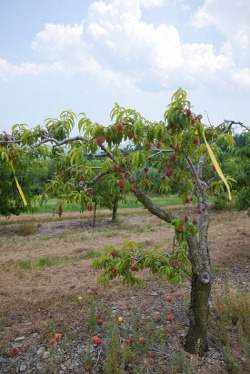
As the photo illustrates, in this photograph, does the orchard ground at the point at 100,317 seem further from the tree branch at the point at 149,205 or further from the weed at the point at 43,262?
the tree branch at the point at 149,205

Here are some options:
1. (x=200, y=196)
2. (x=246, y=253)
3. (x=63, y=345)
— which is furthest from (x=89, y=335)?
(x=246, y=253)

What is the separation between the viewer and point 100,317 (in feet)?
16.8

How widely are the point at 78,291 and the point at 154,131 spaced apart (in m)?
4.38

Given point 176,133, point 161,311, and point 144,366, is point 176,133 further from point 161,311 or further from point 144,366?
point 161,311

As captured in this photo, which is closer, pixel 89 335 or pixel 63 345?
pixel 63 345

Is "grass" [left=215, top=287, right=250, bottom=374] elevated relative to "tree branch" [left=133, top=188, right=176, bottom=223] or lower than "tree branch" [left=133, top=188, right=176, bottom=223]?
lower

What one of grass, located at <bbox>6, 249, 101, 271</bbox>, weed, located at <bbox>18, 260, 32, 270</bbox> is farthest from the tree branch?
weed, located at <bbox>18, 260, 32, 270</bbox>

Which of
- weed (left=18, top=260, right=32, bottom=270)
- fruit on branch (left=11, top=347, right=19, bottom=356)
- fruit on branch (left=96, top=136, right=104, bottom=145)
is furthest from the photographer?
weed (left=18, top=260, right=32, bottom=270)

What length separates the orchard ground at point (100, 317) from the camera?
3.91m

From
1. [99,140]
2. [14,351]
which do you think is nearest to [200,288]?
[99,140]

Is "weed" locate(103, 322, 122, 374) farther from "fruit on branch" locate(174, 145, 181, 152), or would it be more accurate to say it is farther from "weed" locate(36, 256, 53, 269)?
"weed" locate(36, 256, 53, 269)

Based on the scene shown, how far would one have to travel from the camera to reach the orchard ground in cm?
391

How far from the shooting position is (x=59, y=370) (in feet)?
12.7

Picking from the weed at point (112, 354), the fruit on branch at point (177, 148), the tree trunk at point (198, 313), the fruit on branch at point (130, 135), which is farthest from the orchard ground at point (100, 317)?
the fruit on branch at point (130, 135)
